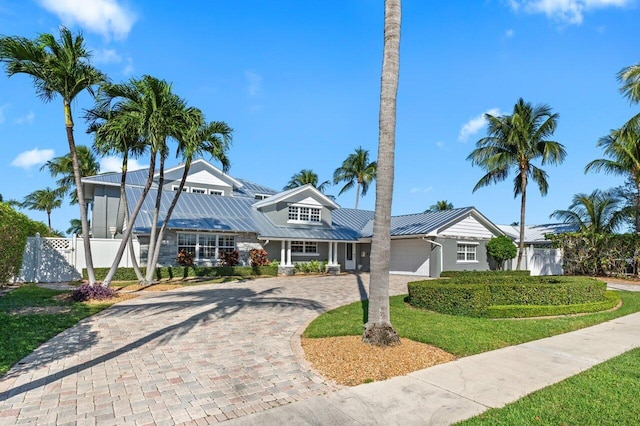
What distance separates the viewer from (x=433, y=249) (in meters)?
23.0

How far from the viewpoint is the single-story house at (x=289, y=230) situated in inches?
875

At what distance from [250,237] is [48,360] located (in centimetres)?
1731

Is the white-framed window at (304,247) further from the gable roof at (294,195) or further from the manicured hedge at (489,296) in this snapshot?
the manicured hedge at (489,296)

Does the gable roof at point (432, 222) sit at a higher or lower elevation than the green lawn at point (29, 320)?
higher

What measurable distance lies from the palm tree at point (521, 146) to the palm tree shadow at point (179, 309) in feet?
54.4

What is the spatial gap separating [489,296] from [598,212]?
20493 mm

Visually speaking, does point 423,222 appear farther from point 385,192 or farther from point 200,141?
point 385,192

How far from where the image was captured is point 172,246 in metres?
21.2

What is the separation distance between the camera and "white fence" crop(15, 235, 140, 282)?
17.2 metres

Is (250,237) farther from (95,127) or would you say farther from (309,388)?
(309,388)

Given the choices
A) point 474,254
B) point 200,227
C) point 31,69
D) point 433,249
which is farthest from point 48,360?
point 474,254

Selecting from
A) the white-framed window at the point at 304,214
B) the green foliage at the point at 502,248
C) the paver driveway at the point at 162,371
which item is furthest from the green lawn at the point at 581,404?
the white-framed window at the point at 304,214

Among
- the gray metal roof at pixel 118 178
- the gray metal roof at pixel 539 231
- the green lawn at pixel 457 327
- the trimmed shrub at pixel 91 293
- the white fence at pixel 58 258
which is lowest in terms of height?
the green lawn at pixel 457 327

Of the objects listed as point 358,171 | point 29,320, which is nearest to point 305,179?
point 358,171
